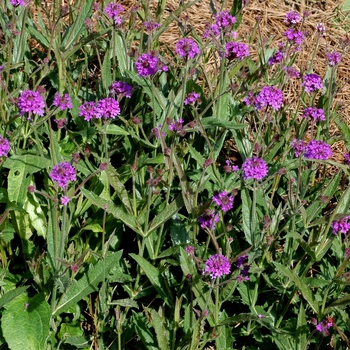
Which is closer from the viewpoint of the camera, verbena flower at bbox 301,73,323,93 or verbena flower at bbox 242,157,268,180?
verbena flower at bbox 242,157,268,180

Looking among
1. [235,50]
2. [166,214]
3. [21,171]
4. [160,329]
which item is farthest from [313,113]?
[21,171]

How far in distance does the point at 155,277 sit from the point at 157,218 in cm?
27

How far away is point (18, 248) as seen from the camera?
3238mm

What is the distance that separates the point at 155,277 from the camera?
301cm

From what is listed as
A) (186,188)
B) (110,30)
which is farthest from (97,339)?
(110,30)

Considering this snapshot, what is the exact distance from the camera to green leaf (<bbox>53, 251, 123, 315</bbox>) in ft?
9.53

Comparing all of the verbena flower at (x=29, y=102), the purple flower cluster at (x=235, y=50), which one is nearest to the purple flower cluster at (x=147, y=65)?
the purple flower cluster at (x=235, y=50)

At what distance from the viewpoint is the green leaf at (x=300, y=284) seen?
2.87 m

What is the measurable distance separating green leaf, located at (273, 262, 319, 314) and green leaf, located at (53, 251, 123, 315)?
70 centimetres

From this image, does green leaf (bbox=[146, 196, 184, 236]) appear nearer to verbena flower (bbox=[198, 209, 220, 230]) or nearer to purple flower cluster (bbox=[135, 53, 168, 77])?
verbena flower (bbox=[198, 209, 220, 230])

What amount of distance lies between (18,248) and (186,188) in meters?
0.90

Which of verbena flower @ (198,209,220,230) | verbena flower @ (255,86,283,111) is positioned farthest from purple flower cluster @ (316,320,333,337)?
verbena flower @ (255,86,283,111)

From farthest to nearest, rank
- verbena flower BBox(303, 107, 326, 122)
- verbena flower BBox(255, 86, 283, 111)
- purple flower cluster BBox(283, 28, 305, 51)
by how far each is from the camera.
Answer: purple flower cluster BBox(283, 28, 305, 51) → verbena flower BBox(303, 107, 326, 122) → verbena flower BBox(255, 86, 283, 111)

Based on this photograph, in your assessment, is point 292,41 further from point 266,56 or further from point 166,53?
point 166,53
